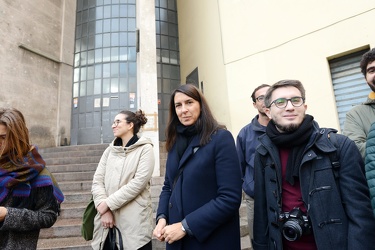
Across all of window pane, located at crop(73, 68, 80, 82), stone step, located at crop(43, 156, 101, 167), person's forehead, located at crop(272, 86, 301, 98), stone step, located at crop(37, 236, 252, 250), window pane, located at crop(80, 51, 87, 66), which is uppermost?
window pane, located at crop(80, 51, 87, 66)

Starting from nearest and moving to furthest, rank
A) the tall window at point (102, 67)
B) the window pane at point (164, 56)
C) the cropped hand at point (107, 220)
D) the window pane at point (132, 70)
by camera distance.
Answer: the cropped hand at point (107, 220)
the tall window at point (102, 67)
the window pane at point (132, 70)
the window pane at point (164, 56)

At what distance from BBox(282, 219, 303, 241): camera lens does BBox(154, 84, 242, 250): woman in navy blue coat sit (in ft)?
0.95

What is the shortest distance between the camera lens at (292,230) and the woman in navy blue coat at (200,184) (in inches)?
11.4

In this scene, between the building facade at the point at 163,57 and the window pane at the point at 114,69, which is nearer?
the building facade at the point at 163,57

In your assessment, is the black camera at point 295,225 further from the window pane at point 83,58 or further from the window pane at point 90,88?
the window pane at point 83,58

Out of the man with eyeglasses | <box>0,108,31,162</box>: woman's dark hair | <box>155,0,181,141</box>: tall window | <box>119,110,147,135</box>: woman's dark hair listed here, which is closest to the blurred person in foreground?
<box>0,108,31,162</box>: woman's dark hair

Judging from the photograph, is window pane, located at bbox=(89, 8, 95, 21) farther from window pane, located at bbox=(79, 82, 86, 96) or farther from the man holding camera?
the man holding camera

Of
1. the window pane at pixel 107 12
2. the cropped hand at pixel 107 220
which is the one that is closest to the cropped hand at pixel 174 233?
the cropped hand at pixel 107 220

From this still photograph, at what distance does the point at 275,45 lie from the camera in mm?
5238

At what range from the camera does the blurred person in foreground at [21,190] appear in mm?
1402

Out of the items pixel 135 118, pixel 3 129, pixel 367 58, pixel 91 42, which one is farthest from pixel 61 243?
pixel 91 42

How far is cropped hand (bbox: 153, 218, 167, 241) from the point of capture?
59.2 inches

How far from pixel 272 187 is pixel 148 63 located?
4.58 m

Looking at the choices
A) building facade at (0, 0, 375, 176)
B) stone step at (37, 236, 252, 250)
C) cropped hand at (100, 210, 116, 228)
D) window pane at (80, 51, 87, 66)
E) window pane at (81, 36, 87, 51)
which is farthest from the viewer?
window pane at (81, 36, 87, 51)
